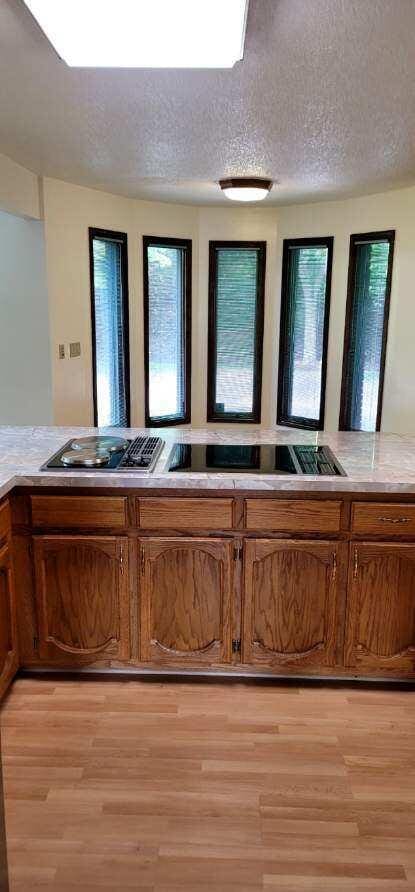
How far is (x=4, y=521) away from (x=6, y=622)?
1.28ft

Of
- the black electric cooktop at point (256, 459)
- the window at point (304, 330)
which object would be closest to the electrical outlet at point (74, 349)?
the window at point (304, 330)

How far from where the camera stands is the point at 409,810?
205cm

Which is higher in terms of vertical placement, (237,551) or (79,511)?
(79,511)

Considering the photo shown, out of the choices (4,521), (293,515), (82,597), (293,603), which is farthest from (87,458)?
(293,603)

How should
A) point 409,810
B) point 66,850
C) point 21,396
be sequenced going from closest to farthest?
point 66,850 → point 409,810 → point 21,396

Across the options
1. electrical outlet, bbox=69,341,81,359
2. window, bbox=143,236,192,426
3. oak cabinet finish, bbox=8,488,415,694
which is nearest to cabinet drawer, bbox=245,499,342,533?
oak cabinet finish, bbox=8,488,415,694

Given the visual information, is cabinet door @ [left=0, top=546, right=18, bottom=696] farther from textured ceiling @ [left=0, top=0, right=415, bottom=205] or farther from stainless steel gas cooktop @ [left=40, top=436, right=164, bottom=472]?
textured ceiling @ [left=0, top=0, right=415, bottom=205]

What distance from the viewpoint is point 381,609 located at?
2590 millimetres

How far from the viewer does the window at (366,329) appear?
5.60 m

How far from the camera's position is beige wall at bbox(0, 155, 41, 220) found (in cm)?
410

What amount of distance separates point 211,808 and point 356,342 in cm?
460

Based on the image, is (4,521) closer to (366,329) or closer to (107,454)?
(107,454)

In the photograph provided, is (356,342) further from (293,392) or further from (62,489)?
(62,489)

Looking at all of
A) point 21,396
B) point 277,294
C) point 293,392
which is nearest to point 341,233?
point 277,294
